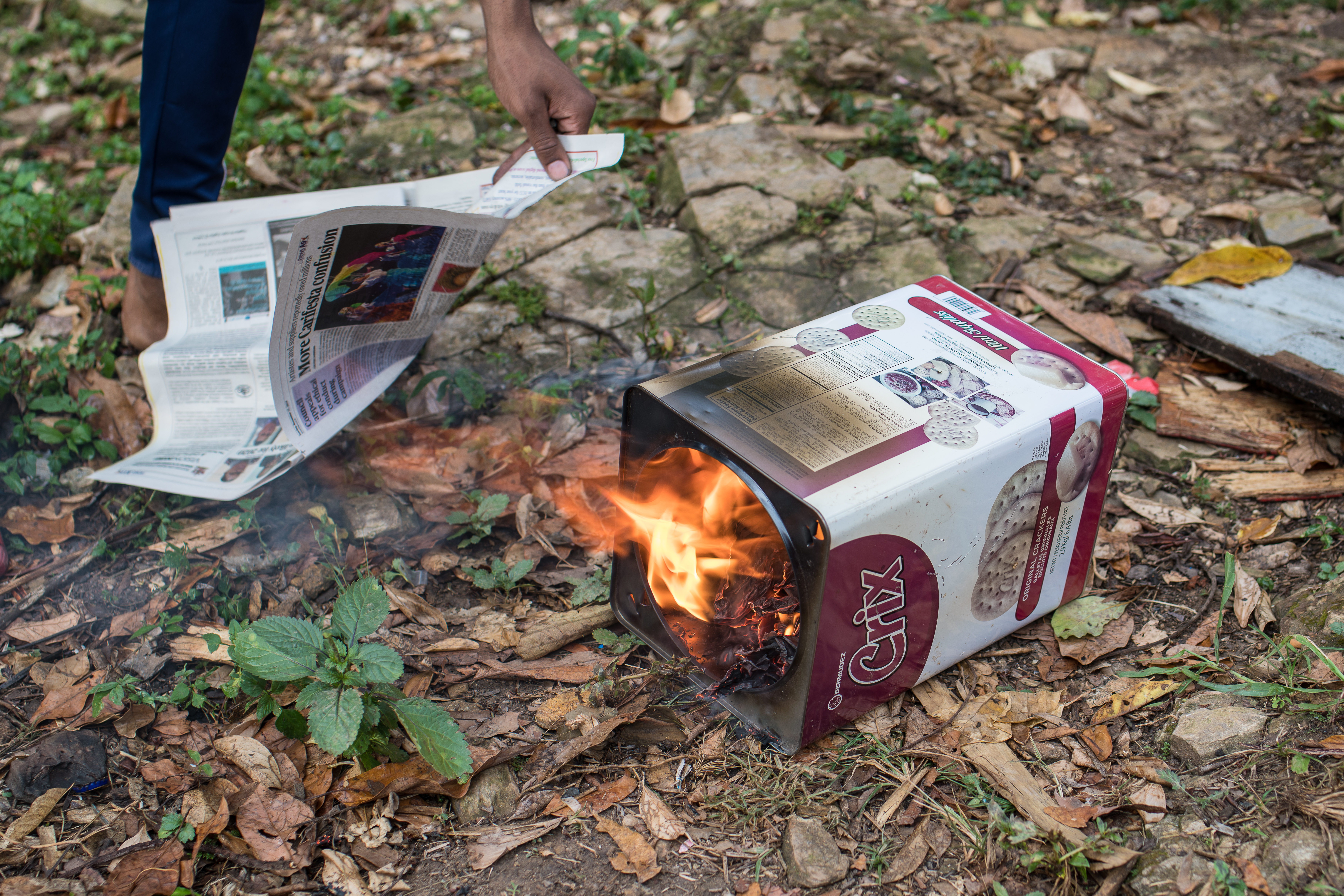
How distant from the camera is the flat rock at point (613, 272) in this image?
2947 mm

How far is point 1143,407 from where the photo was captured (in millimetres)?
2594

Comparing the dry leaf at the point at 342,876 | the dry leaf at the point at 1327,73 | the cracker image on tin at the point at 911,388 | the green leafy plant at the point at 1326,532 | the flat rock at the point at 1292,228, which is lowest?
the dry leaf at the point at 342,876

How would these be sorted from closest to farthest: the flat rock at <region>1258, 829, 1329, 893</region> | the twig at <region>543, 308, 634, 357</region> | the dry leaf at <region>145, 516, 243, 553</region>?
the flat rock at <region>1258, 829, 1329, 893</region> → the dry leaf at <region>145, 516, 243, 553</region> → the twig at <region>543, 308, 634, 357</region>

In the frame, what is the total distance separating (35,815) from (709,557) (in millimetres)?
1353

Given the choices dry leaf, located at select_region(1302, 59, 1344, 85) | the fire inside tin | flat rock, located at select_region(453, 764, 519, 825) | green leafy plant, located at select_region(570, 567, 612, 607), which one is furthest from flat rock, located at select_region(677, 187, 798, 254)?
dry leaf, located at select_region(1302, 59, 1344, 85)

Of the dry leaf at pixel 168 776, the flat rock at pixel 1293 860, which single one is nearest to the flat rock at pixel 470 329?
the dry leaf at pixel 168 776

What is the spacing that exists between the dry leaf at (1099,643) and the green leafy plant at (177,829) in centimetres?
177

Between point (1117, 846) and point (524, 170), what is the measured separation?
1.95m

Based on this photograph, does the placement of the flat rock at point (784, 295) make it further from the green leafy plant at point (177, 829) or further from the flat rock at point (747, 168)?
the green leafy plant at point (177, 829)

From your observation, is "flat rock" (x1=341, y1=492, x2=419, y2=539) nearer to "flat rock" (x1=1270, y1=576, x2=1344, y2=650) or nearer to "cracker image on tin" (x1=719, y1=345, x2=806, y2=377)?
"cracker image on tin" (x1=719, y1=345, x2=806, y2=377)

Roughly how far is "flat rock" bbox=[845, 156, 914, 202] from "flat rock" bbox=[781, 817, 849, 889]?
7.63ft

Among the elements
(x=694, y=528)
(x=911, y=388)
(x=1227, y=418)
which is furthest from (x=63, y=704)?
(x=1227, y=418)

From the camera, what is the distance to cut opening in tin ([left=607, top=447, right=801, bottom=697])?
6.20 ft

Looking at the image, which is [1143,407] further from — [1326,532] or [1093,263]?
[1093,263]
